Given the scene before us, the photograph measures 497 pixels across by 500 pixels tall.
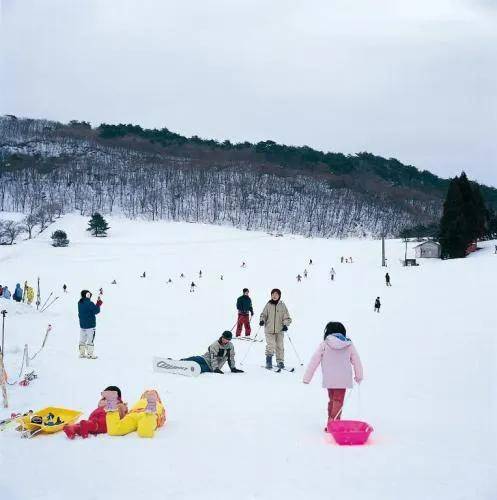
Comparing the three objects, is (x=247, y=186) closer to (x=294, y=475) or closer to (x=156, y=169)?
(x=156, y=169)

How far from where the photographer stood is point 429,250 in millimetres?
57344

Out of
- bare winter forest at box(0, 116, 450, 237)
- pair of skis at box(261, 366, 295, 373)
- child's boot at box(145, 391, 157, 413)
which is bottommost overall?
pair of skis at box(261, 366, 295, 373)

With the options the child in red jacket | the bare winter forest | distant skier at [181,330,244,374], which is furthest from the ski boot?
the bare winter forest

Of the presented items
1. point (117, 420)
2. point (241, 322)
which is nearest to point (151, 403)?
point (117, 420)

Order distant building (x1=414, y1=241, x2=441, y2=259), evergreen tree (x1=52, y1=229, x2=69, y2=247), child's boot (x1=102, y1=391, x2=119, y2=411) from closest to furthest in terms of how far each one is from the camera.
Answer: child's boot (x1=102, y1=391, x2=119, y2=411) < distant building (x1=414, y1=241, x2=441, y2=259) < evergreen tree (x1=52, y1=229, x2=69, y2=247)

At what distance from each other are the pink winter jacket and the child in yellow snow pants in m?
1.85

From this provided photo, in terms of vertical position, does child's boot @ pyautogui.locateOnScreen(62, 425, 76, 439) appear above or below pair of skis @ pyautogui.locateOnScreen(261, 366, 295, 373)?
above

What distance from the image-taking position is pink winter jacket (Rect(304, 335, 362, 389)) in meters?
6.41

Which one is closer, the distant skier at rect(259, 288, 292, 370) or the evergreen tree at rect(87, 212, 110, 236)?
the distant skier at rect(259, 288, 292, 370)

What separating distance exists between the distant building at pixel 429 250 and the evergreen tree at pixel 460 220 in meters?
1.50

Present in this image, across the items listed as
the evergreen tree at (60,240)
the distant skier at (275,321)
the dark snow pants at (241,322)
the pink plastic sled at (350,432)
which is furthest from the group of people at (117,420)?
the evergreen tree at (60,240)

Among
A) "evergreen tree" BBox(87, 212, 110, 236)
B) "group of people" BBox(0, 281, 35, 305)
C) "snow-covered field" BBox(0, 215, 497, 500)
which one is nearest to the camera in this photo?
"snow-covered field" BBox(0, 215, 497, 500)

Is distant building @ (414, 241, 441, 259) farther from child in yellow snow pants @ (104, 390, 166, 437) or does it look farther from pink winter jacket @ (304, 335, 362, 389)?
child in yellow snow pants @ (104, 390, 166, 437)

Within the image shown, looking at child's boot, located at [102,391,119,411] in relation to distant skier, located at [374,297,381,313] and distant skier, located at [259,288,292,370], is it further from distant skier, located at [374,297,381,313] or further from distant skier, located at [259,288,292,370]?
distant skier, located at [374,297,381,313]
